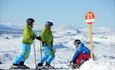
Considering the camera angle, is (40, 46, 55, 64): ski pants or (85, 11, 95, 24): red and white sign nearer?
(85, 11, 95, 24): red and white sign

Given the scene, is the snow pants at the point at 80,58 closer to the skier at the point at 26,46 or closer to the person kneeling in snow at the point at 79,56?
the person kneeling in snow at the point at 79,56

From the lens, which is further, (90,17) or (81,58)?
(81,58)

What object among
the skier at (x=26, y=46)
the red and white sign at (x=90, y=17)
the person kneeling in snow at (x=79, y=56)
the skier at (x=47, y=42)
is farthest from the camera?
the skier at (x=47, y=42)

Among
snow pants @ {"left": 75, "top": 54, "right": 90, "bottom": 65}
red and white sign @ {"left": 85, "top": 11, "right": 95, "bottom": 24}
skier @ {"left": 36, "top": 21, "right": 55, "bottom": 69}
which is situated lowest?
snow pants @ {"left": 75, "top": 54, "right": 90, "bottom": 65}

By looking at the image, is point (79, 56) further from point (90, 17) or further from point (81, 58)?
point (90, 17)

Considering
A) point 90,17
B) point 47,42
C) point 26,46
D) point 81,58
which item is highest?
point 90,17

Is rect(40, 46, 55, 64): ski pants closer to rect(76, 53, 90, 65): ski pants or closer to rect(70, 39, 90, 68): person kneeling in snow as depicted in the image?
rect(70, 39, 90, 68): person kneeling in snow

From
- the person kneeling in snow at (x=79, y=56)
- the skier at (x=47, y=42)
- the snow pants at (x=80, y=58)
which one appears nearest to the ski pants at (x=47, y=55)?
the skier at (x=47, y=42)

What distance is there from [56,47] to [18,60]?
23075 mm

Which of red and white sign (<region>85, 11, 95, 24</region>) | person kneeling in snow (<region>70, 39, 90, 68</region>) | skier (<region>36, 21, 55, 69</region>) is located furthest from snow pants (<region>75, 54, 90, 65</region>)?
red and white sign (<region>85, 11, 95, 24</region>)

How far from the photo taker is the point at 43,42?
16453 mm

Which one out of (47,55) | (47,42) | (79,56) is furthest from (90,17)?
(47,55)

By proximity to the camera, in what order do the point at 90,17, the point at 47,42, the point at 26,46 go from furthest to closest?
the point at 47,42, the point at 90,17, the point at 26,46

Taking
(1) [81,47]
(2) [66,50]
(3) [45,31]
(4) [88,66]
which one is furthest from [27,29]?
(2) [66,50]
